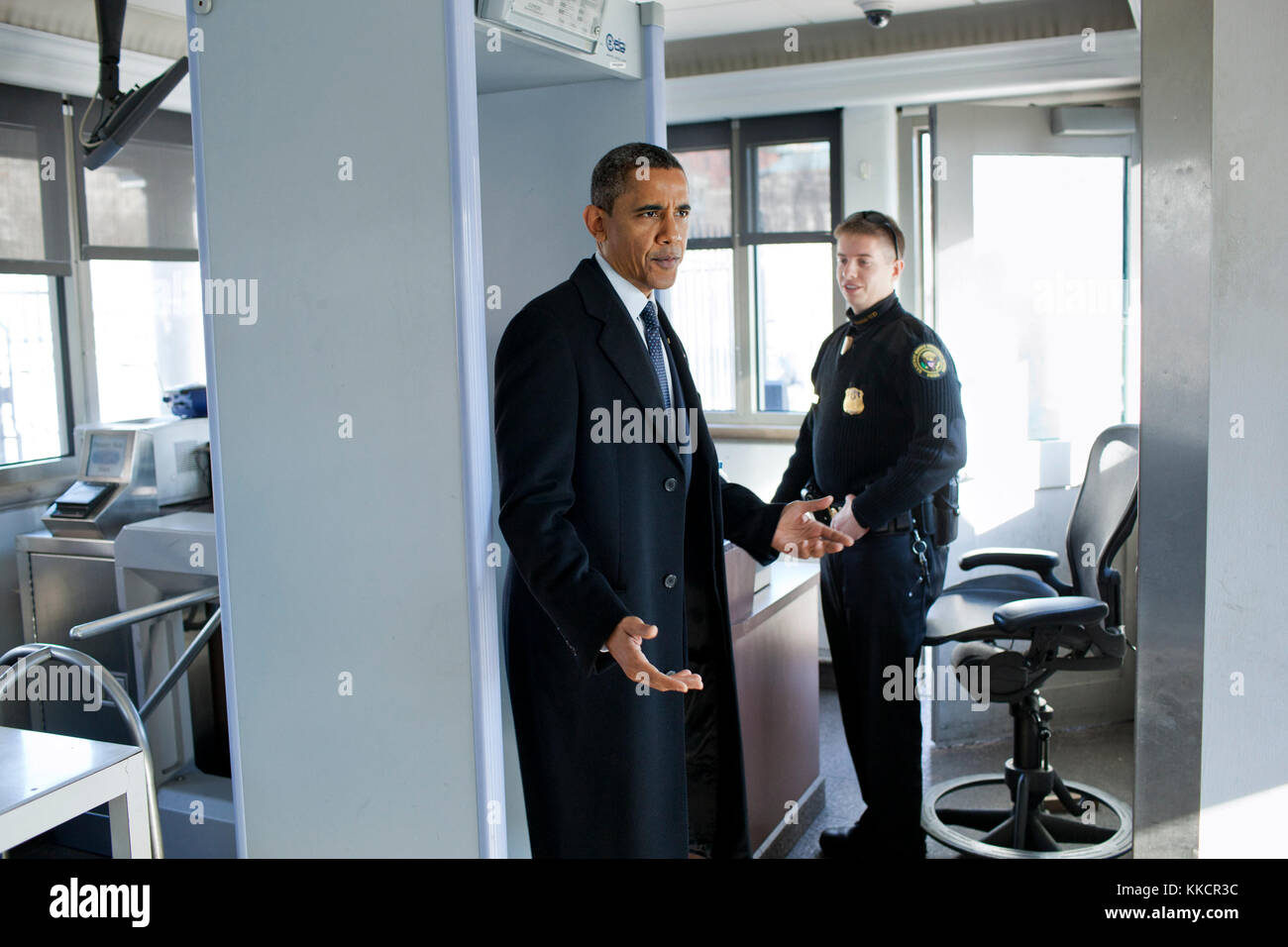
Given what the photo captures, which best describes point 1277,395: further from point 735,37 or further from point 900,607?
point 735,37

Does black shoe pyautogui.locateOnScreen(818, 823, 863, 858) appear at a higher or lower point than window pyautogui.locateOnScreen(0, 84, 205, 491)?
lower

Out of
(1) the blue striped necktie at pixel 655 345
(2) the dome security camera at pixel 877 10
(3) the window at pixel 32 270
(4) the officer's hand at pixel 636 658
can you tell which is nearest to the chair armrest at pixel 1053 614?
(1) the blue striped necktie at pixel 655 345

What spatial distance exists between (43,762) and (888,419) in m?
2.06

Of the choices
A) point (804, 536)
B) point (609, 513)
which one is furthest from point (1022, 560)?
point (609, 513)

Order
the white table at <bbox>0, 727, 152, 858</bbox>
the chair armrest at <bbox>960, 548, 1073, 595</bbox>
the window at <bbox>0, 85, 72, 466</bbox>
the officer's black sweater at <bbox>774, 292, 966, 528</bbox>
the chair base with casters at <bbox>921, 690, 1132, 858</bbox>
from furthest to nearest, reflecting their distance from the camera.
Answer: the window at <bbox>0, 85, 72, 466</bbox> < the chair armrest at <bbox>960, 548, 1073, 595</bbox> < the chair base with casters at <bbox>921, 690, 1132, 858</bbox> < the officer's black sweater at <bbox>774, 292, 966, 528</bbox> < the white table at <bbox>0, 727, 152, 858</bbox>

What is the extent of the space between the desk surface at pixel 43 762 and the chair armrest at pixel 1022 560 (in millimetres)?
2505

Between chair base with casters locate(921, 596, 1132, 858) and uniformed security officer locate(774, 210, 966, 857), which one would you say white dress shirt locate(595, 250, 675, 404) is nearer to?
uniformed security officer locate(774, 210, 966, 857)

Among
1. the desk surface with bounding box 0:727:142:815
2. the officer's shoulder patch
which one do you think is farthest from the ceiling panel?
the desk surface with bounding box 0:727:142:815

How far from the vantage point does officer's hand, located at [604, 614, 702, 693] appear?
1766 millimetres

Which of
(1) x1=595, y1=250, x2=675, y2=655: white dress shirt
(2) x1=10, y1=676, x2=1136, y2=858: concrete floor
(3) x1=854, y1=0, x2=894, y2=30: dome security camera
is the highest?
(3) x1=854, y1=0, x2=894, y2=30: dome security camera

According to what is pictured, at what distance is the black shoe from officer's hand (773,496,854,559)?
48.4 inches

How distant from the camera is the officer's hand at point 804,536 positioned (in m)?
2.30

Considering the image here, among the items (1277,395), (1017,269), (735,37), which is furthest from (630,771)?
(735,37)

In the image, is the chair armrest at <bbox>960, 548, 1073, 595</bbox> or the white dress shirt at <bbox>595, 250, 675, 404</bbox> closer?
the white dress shirt at <bbox>595, 250, 675, 404</bbox>
